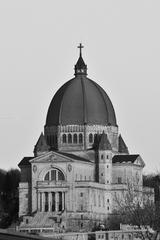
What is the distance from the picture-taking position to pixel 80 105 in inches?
6919

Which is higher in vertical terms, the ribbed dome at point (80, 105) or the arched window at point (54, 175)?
the ribbed dome at point (80, 105)

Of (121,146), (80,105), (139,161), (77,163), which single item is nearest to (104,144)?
(77,163)

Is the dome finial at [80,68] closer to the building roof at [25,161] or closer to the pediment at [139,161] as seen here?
the building roof at [25,161]

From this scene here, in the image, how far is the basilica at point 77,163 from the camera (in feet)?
550

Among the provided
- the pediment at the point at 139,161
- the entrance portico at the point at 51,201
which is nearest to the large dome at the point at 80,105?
the pediment at the point at 139,161

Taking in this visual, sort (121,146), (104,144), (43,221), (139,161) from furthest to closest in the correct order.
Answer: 1. (121,146)
2. (139,161)
3. (104,144)
4. (43,221)

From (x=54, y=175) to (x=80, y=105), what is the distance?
34.5ft

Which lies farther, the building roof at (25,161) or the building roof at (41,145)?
the building roof at (25,161)

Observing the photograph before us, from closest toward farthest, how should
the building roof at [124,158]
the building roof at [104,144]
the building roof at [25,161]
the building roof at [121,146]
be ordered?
the building roof at [104,144] → the building roof at [124,158] → the building roof at [25,161] → the building roof at [121,146]

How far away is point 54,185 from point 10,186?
26843 millimetres

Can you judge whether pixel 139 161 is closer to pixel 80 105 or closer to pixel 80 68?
pixel 80 105

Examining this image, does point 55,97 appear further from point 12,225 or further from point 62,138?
point 12,225

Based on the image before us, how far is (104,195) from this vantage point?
172 m

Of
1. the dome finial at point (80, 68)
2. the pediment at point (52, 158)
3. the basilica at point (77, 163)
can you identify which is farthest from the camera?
the dome finial at point (80, 68)
